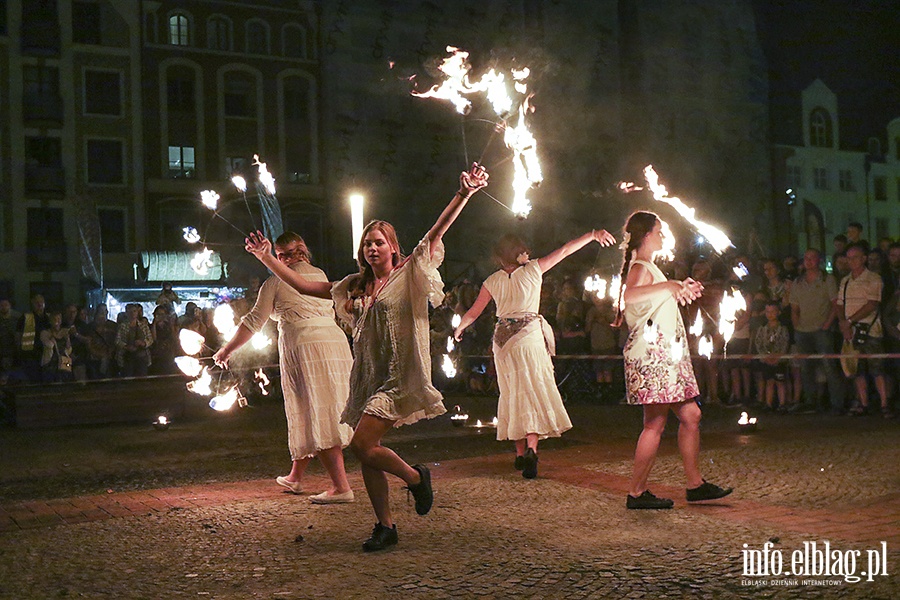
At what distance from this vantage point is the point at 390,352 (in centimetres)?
588

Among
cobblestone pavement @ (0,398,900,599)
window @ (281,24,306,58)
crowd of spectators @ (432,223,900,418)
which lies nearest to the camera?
cobblestone pavement @ (0,398,900,599)

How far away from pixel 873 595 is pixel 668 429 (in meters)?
7.60

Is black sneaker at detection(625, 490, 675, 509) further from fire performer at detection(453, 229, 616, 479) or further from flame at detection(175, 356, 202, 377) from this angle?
flame at detection(175, 356, 202, 377)

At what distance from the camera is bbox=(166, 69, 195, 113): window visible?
42.2m

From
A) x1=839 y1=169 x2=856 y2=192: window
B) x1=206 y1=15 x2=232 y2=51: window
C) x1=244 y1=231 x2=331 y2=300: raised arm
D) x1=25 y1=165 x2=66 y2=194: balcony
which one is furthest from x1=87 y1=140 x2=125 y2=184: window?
x1=839 y1=169 x2=856 y2=192: window

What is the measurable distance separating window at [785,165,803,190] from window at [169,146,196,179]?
29.6 meters

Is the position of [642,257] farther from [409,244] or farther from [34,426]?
[409,244]

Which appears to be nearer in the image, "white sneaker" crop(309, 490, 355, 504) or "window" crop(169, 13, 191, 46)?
"white sneaker" crop(309, 490, 355, 504)

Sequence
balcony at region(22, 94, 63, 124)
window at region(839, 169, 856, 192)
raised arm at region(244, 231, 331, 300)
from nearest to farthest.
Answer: raised arm at region(244, 231, 331, 300) → balcony at region(22, 94, 63, 124) → window at region(839, 169, 856, 192)

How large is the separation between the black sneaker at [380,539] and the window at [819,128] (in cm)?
5014

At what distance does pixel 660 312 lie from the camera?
6.89 meters

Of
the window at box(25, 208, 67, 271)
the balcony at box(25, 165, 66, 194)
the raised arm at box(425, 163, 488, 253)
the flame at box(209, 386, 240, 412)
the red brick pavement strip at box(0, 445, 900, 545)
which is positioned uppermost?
the balcony at box(25, 165, 66, 194)

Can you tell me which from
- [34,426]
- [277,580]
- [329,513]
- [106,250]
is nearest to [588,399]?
[34,426]

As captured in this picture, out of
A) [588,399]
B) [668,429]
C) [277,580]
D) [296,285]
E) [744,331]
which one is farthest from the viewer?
[588,399]
